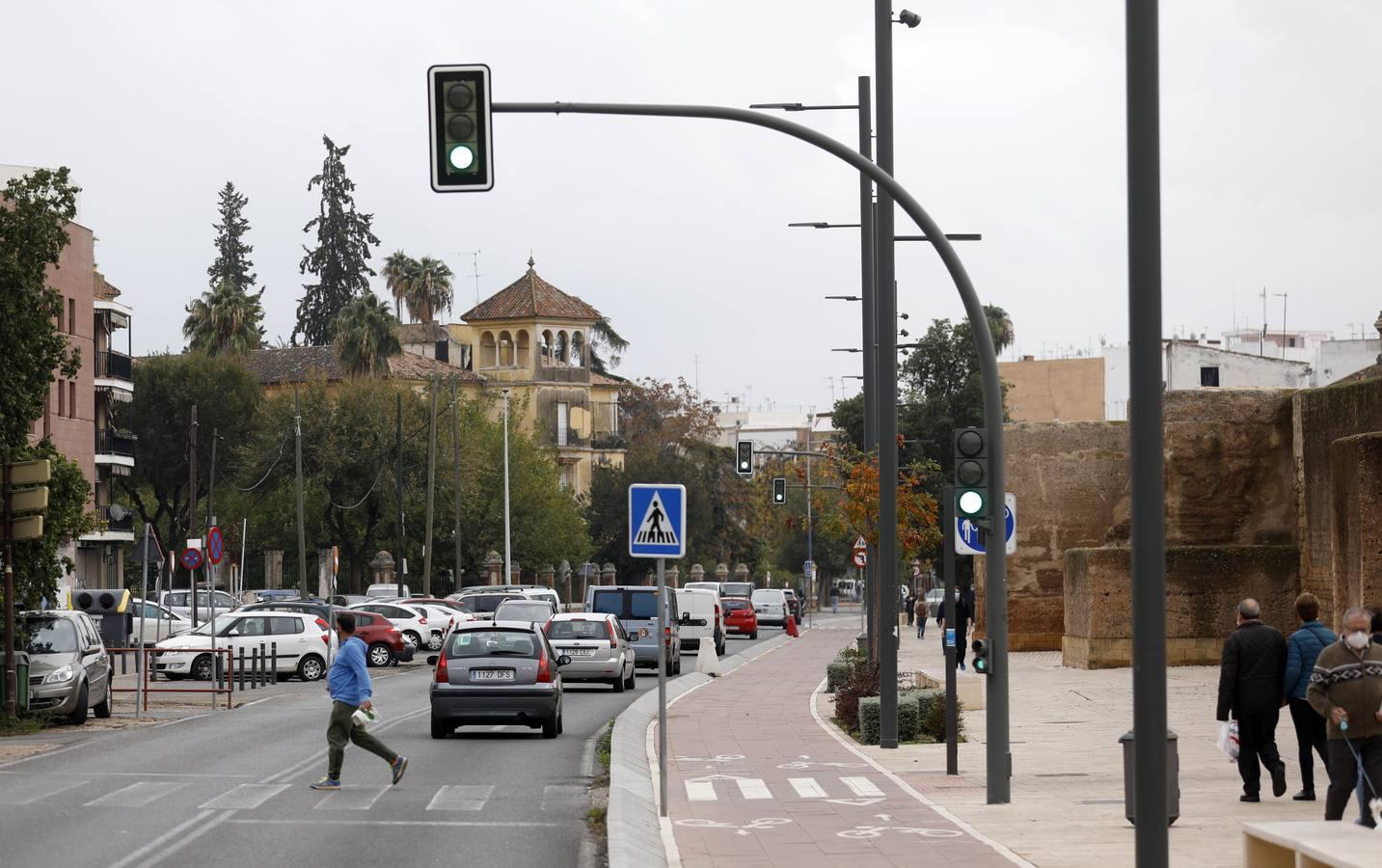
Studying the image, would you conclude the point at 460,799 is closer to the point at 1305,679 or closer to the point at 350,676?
the point at 350,676

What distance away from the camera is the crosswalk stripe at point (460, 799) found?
55.4ft

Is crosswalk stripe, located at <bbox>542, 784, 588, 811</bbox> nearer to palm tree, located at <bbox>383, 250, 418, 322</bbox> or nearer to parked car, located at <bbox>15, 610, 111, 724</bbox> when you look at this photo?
parked car, located at <bbox>15, 610, 111, 724</bbox>

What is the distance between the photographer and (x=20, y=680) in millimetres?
25516

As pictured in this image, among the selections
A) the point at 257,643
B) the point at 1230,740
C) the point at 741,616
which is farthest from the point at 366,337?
the point at 1230,740

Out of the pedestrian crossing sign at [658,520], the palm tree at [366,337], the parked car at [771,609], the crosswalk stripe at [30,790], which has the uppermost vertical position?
the palm tree at [366,337]

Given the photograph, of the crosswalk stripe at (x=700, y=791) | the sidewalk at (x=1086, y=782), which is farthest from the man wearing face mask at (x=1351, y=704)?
the crosswalk stripe at (x=700, y=791)

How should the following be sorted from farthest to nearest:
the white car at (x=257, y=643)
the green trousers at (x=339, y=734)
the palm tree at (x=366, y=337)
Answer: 1. the palm tree at (x=366, y=337)
2. the white car at (x=257, y=643)
3. the green trousers at (x=339, y=734)

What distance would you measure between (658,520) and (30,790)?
6805 millimetres

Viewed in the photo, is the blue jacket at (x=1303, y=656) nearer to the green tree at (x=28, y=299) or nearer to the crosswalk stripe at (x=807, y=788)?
the crosswalk stripe at (x=807, y=788)

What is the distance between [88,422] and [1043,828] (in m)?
53.3

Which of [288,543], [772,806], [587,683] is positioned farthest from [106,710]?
[288,543]

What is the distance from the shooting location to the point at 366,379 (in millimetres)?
86812

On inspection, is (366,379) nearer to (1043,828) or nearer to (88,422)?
(88,422)

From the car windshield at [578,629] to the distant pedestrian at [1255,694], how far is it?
20667mm
